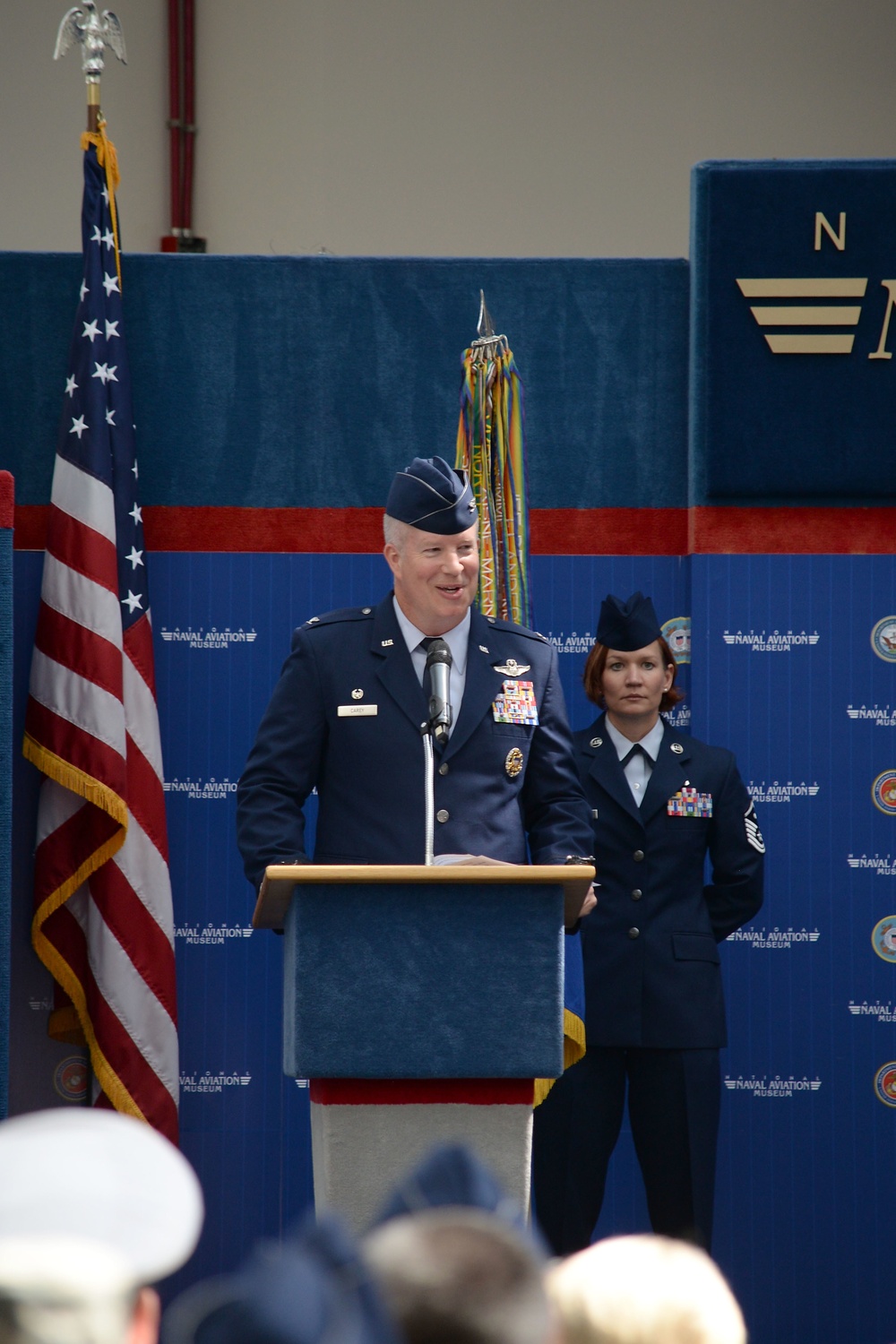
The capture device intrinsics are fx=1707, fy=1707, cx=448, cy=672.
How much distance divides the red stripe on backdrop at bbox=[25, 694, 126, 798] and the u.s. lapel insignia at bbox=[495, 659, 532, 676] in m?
1.38

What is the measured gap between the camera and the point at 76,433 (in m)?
4.32

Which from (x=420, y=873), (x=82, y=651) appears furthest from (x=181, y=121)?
(x=420, y=873)

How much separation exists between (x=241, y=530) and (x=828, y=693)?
1.60 meters

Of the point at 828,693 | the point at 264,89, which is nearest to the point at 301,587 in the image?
the point at 828,693

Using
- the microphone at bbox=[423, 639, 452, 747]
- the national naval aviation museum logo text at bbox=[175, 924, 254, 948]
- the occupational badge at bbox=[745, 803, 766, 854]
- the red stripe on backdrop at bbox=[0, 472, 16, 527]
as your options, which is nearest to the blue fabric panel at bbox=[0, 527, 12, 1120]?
the red stripe on backdrop at bbox=[0, 472, 16, 527]

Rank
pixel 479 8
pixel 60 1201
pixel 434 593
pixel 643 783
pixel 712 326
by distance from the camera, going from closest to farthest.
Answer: pixel 60 1201, pixel 434 593, pixel 643 783, pixel 712 326, pixel 479 8

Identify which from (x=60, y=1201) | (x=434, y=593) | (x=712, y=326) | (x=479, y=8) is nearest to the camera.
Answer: (x=60, y=1201)

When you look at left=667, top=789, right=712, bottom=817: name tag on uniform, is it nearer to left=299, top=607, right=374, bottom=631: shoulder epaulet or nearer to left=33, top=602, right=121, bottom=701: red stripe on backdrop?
left=299, top=607, right=374, bottom=631: shoulder epaulet

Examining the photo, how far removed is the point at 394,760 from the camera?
312 cm

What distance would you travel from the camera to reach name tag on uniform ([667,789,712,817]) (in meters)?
4.05

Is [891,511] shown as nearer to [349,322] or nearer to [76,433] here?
[349,322]

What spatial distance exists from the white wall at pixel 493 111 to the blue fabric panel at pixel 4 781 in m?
3.32

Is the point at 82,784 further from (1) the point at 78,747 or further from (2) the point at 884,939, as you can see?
(2) the point at 884,939

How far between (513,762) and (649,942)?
1.03 metres
